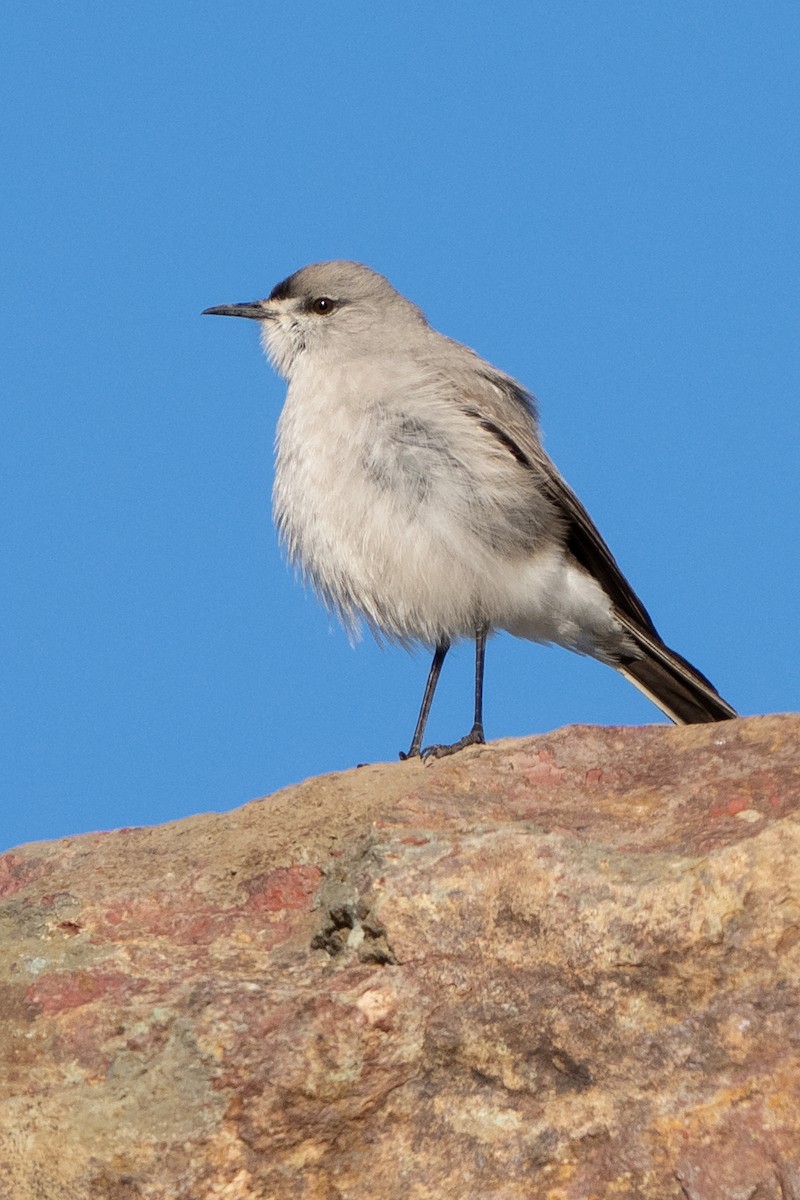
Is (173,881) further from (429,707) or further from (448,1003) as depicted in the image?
(429,707)

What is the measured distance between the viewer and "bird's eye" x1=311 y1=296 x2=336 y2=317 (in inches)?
420

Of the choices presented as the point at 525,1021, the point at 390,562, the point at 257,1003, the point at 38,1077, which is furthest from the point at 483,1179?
the point at 390,562

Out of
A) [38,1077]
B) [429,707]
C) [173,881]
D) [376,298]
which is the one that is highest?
[376,298]

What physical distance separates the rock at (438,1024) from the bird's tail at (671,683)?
3488 millimetres

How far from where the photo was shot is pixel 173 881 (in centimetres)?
633

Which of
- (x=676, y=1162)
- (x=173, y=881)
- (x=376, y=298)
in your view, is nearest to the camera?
(x=676, y=1162)

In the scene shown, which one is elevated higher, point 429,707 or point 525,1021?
point 429,707

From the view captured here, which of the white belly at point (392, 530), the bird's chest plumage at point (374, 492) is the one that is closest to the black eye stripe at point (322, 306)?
the white belly at point (392, 530)

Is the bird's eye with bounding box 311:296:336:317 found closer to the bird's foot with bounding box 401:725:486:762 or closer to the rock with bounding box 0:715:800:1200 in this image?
the bird's foot with bounding box 401:725:486:762

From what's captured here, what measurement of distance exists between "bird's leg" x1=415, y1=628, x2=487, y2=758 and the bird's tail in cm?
111

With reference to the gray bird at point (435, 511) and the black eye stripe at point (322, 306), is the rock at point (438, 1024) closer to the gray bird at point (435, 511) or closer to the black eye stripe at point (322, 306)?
the gray bird at point (435, 511)

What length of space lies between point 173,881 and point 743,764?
254cm

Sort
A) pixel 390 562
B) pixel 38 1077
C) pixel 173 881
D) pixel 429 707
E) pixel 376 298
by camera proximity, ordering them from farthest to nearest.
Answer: pixel 376 298 → pixel 429 707 → pixel 390 562 → pixel 173 881 → pixel 38 1077

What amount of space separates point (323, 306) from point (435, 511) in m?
2.40
